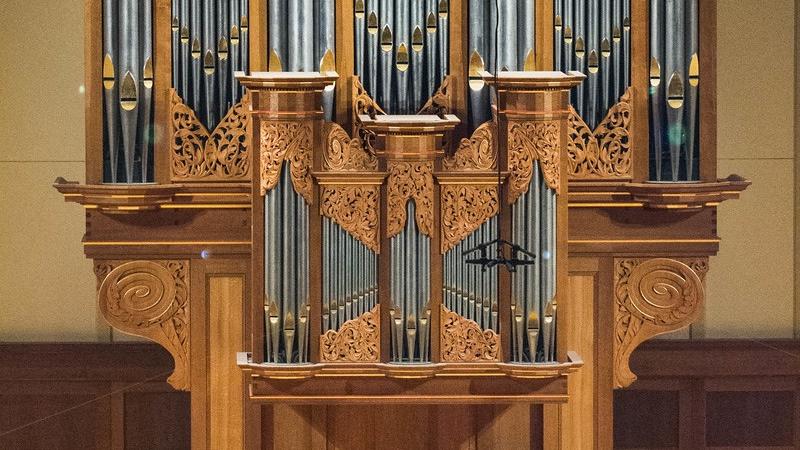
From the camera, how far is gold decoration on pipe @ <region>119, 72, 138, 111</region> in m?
6.35

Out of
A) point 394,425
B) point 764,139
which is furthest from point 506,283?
point 764,139

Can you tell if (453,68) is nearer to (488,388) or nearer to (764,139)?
(488,388)

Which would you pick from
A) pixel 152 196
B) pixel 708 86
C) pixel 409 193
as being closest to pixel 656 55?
pixel 708 86

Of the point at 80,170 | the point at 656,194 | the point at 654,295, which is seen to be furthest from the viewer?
the point at 80,170

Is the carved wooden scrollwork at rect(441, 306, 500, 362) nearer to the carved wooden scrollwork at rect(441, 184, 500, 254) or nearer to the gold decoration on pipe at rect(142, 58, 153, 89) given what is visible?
the carved wooden scrollwork at rect(441, 184, 500, 254)

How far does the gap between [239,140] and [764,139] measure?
10.7 feet

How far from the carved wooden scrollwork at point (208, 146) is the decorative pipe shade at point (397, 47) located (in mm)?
608

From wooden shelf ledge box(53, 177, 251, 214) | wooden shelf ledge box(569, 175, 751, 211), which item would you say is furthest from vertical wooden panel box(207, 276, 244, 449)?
wooden shelf ledge box(569, 175, 751, 211)

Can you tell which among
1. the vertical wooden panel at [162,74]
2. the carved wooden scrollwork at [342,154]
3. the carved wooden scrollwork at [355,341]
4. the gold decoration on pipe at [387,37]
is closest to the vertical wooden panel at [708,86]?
the gold decoration on pipe at [387,37]

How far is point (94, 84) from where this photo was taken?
6.36m

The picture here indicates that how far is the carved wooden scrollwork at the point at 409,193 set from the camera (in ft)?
19.5

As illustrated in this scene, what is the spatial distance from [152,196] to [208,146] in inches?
13.6

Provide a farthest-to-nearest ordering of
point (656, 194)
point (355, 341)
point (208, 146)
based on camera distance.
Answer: point (208, 146), point (656, 194), point (355, 341)

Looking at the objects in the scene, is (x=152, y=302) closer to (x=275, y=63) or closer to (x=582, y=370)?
(x=275, y=63)
